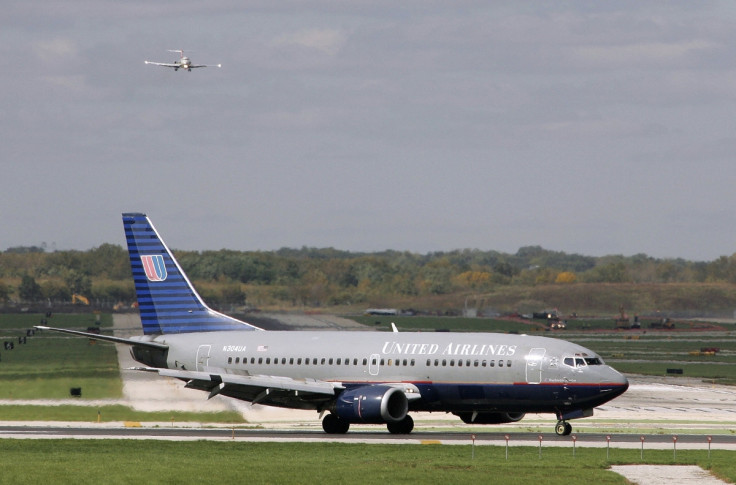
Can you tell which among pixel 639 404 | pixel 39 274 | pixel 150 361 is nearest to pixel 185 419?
pixel 150 361

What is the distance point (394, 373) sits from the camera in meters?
52.4

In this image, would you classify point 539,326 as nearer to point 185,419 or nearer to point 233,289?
point 233,289

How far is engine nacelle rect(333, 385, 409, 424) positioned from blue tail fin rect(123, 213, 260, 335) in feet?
33.6

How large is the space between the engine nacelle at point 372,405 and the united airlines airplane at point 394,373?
0.13 ft

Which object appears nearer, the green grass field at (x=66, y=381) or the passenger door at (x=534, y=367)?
the passenger door at (x=534, y=367)

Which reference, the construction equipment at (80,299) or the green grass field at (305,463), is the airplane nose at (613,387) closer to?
the green grass field at (305,463)

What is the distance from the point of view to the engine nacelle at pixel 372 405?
50.1m

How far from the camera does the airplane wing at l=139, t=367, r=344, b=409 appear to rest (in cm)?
5200

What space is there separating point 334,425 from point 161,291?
12400mm

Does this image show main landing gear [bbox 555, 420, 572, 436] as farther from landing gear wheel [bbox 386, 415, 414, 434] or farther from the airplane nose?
landing gear wheel [bbox 386, 415, 414, 434]

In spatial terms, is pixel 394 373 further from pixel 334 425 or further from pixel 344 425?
pixel 334 425

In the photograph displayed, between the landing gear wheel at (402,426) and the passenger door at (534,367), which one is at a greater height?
the passenger door at (534,367)

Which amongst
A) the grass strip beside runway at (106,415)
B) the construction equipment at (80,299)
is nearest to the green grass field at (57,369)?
the grass strip beside runway at (106,415)

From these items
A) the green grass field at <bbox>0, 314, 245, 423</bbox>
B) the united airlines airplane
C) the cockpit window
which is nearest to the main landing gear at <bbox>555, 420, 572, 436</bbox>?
the united airlines airplane
